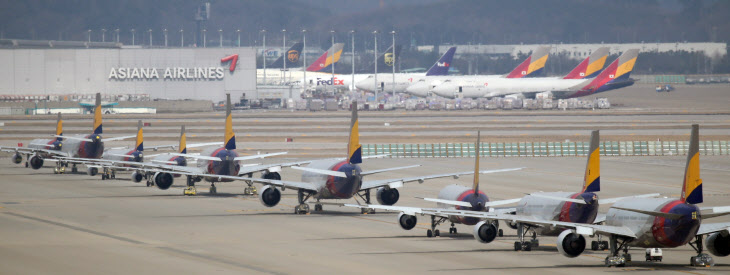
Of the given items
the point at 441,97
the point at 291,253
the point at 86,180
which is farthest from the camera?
the point at 441,97

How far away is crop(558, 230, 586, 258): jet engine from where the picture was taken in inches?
1244

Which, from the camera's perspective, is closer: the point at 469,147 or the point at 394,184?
the point at 394,184

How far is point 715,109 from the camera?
15075cm

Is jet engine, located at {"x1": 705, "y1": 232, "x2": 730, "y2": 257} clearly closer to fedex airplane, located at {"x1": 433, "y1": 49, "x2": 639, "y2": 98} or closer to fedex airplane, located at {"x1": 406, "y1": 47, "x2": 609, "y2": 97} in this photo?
fedex airplane, located at {"x1": 433, "y1": 49, "x2": 639, "y2": 98}

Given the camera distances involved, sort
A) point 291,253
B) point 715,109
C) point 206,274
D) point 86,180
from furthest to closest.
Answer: point 715,109 → point 86,180 → point 291,253 → point 206,274

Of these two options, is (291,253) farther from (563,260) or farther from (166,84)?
(166,84)

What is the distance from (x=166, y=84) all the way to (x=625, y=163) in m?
103

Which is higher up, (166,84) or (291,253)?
(166,84)

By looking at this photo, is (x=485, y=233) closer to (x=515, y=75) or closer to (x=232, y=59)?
(x=232, y=59)

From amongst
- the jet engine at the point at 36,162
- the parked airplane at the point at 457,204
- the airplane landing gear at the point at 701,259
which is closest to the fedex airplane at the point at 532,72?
the jet engine at the point at 36,162

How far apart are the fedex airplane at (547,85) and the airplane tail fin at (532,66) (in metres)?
10.9

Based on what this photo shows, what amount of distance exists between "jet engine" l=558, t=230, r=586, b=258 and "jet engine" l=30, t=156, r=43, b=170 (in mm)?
57082

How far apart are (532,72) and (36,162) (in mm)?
123663

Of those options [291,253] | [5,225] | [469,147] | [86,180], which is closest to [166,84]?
[469,147]
